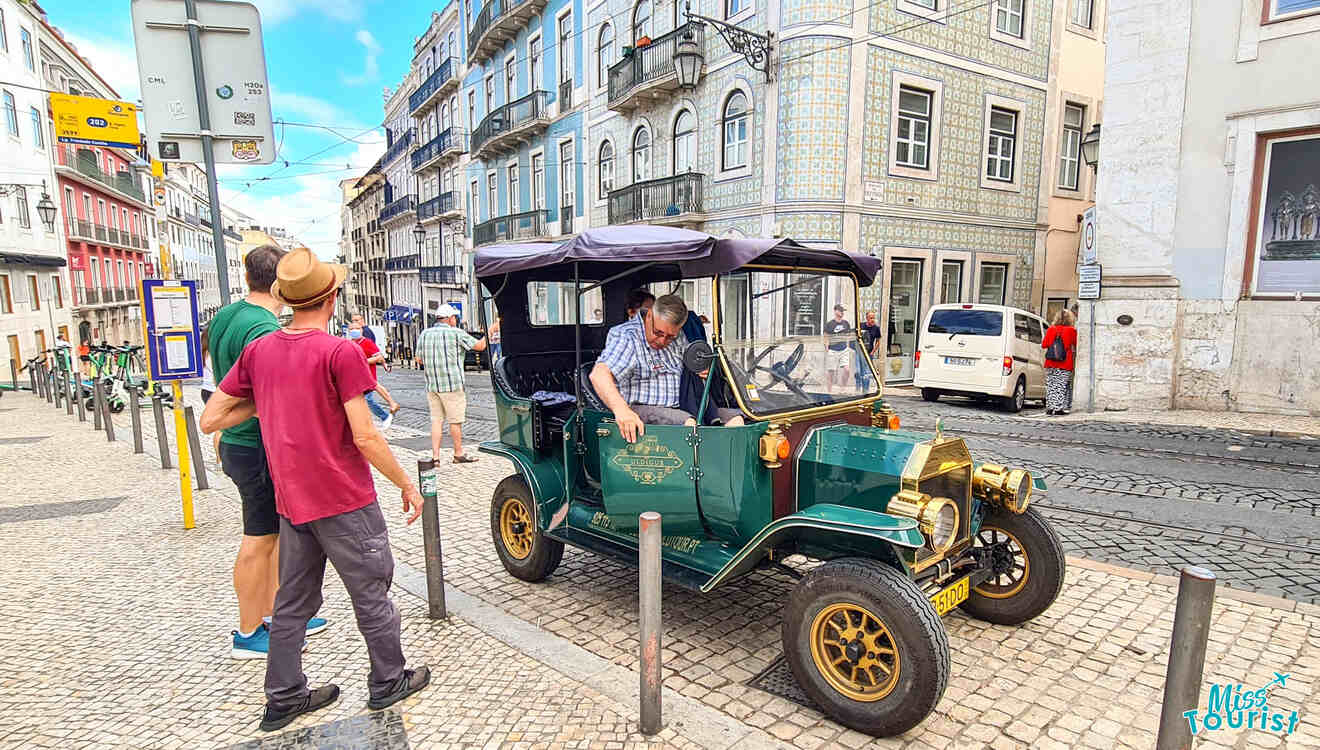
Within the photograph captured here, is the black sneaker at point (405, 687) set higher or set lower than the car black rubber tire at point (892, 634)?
lower

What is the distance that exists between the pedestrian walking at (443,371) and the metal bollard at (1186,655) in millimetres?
6960

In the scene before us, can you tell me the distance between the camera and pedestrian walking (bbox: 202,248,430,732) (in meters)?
2.89

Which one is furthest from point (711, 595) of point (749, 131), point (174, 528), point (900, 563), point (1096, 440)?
point (749, 131)

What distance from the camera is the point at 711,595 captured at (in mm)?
4426

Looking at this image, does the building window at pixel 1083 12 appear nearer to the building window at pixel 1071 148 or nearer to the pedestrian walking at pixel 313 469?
the building window at pixel 1071 148

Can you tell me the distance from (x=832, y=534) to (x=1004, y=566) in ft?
4.26

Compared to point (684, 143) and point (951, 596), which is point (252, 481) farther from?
point (684, 143)

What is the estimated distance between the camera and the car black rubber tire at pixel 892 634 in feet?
8.98

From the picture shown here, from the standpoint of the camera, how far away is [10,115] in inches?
1009

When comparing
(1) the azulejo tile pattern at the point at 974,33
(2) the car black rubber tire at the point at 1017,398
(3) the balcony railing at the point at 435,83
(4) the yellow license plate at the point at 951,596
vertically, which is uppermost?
(3) the balcony railing at the point at 435,83

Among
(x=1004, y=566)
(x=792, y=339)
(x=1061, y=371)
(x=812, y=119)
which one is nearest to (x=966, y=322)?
(x=1061, y=371)

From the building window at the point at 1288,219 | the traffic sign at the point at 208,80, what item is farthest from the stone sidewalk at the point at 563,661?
the building window at the point at 1288,219

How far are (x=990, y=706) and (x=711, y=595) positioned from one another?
5.73ft

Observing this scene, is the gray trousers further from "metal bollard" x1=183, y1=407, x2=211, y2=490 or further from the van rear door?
the van rear door
